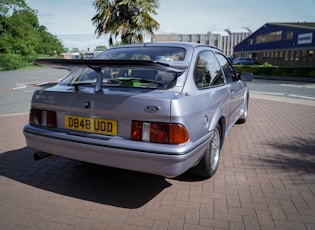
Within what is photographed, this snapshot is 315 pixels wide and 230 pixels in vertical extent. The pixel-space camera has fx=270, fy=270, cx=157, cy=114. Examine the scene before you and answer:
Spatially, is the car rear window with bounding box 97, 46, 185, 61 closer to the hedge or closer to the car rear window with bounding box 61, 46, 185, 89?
the car rear window with bounding box 61, 46, 185, 89

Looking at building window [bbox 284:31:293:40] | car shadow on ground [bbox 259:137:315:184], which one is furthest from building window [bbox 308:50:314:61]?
car shadow on ground [bbox 259:137:315:184]

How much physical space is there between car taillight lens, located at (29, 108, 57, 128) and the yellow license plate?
0.20 metres

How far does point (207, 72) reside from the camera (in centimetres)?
Result: 345

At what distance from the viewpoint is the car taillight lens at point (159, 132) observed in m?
2.44

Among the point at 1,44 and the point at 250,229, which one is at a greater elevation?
the point at 1,44

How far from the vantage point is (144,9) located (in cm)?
1373

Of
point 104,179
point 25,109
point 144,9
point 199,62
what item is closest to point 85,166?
point 104,179

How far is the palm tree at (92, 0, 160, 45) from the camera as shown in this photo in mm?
Result: 13648

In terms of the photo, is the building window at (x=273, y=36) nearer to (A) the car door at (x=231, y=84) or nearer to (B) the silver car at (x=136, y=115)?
(A) the car door at (x=231, y=84)

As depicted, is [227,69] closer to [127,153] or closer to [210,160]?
[210,160]

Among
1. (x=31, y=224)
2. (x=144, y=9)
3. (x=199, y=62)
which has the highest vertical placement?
(x=144, y=9)

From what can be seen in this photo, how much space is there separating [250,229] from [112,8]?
13.6 meters

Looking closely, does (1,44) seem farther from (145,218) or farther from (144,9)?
(145,218)

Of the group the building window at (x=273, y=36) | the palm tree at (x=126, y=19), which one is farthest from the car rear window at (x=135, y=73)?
the building window at (x=273, y=36)
